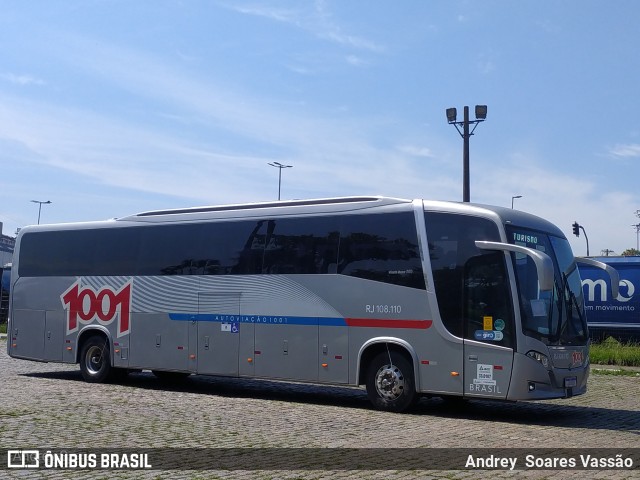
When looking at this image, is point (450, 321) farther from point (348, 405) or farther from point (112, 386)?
point (112, 386)

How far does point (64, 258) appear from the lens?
65.2ft

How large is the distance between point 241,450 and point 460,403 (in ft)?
23.4

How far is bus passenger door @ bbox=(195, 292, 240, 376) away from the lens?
16938 mm

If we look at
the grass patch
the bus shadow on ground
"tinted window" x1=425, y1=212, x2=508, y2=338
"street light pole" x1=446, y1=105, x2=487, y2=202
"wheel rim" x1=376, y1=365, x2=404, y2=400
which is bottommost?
the bus shadow on ground

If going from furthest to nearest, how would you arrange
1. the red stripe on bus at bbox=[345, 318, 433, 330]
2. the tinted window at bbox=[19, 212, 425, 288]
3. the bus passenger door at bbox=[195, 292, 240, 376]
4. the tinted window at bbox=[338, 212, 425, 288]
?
the bus passenger door at bbox=[195, 292, 240, 376] < the tinted window at bbox=[19, 212, 425, 288] < the tinted window at bbox=[338, 212, 425, 288] < the red stripe on bus at bbox=[345, 318, 433, 330]

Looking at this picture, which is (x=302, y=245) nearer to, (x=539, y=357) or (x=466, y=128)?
Answer: (x=539, y=357)

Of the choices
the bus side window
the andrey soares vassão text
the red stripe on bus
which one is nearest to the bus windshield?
the bus side window

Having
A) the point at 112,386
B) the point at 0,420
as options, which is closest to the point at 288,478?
the point at 0,420

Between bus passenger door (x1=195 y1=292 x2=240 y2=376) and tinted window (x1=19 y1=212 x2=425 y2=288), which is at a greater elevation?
tinted window (x1=19 y1=212 x2=425 y2=288)

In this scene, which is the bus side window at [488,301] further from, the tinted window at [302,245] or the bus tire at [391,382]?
the tinted window at [302,245]

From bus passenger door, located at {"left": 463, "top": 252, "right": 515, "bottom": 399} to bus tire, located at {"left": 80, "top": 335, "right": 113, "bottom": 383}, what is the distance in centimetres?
873

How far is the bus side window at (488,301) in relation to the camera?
13.6 meters

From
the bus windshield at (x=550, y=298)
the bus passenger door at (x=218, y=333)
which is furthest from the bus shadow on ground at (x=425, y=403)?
the bus windshield at (x=550, y=298)

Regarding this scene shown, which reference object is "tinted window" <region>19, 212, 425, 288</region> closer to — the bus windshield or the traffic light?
the bus windshield
